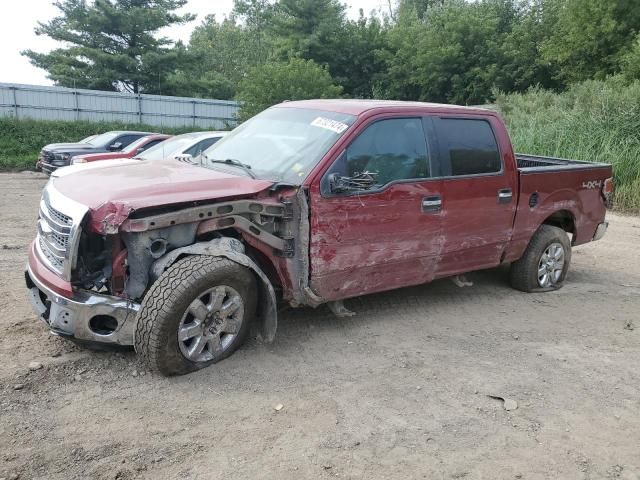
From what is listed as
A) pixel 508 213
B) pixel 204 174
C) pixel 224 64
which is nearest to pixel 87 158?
pixel 204 174

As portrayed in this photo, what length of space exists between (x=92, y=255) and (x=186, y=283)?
0.70m

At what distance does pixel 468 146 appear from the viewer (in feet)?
17.2

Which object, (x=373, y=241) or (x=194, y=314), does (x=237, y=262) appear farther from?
(x=373, y=241)

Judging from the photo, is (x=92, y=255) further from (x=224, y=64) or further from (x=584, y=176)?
(x=224, y=64)

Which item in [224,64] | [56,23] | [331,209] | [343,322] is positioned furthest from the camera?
[224,64]

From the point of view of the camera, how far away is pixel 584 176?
6.36m

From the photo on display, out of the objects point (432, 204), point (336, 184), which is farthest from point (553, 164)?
point (336, 184)

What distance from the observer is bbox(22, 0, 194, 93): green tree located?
2714 centimetres

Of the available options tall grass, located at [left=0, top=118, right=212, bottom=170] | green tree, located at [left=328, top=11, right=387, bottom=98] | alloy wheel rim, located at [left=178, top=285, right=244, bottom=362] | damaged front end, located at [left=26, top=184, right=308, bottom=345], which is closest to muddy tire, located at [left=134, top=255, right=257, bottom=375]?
alloy wheel rim, located at [left=178, top=285, right=244, bottom=362]

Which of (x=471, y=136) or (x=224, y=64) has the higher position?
(x=224, y=64)

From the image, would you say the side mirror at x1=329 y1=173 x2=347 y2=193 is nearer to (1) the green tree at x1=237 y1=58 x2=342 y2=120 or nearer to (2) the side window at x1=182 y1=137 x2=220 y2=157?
(2) the side window at x1=182 y1=137 x2=220 y2=157

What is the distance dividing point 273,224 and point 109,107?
22517mm

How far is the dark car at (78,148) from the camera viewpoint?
14.2 meters

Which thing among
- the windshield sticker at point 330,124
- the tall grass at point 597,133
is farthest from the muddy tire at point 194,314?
the tall grass at point 597,133
